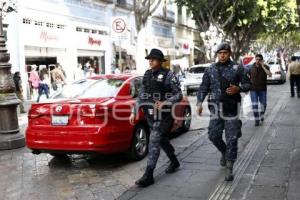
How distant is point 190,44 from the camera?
162ft

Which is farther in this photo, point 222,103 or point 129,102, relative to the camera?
point 129,102

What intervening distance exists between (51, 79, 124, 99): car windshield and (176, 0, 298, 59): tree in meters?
25.5

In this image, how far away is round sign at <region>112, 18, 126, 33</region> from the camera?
1391cm

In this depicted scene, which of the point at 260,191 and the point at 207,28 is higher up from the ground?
the point at 207,28

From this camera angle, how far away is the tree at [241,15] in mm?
33219

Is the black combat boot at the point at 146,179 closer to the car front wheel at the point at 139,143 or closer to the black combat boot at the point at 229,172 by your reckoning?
the black combat boot at the point at 229,172

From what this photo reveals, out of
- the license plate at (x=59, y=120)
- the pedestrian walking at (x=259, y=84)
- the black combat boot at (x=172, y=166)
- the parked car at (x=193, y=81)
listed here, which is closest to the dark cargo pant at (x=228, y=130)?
the black combat boot at (x=172, y=166)

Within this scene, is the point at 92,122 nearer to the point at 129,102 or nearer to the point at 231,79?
the point at 129,102

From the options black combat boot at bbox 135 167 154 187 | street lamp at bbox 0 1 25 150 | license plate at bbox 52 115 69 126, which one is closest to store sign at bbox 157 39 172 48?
street lamp at bbox 0 1 25 150

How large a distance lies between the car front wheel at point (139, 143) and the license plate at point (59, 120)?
112 centimetres

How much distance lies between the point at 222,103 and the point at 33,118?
9.88 ft

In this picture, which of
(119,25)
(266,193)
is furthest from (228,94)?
(119,25)

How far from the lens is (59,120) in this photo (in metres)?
7.14

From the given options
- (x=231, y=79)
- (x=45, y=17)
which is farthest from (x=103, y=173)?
(x=45, y=17)
